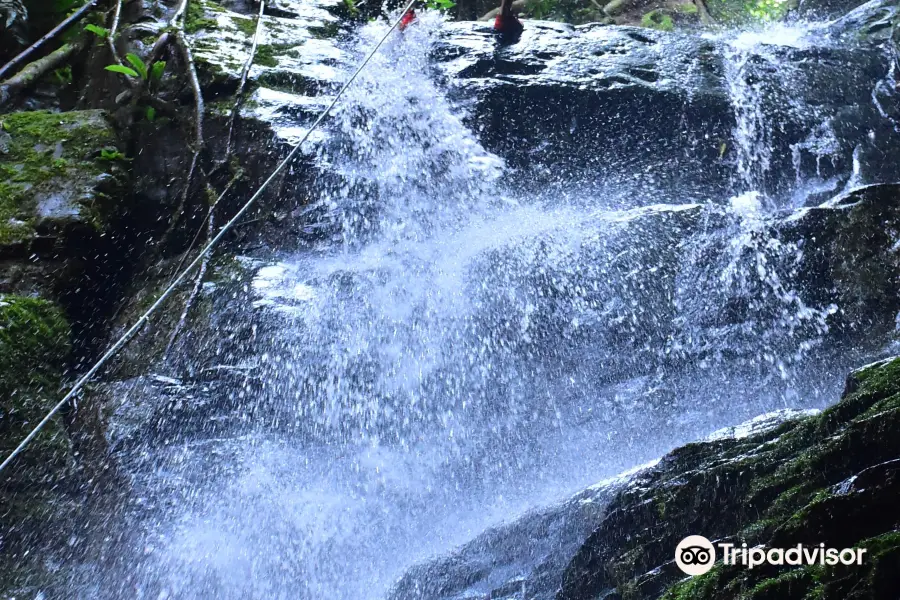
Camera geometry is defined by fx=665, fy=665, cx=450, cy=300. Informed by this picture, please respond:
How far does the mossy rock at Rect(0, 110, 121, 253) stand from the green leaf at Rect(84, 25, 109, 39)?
110 cm

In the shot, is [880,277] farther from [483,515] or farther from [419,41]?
[419,41]

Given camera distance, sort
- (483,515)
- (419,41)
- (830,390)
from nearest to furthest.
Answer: (830,390) → (483,515) → (419,41)

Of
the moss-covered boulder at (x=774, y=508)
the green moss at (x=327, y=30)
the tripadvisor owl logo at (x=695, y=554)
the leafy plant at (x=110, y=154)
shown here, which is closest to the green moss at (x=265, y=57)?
the green moss at (x=327, y=30)

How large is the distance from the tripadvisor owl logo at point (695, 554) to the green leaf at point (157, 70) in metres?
6.30

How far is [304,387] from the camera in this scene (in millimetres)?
5484

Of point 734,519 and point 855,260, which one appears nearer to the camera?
point 734,519

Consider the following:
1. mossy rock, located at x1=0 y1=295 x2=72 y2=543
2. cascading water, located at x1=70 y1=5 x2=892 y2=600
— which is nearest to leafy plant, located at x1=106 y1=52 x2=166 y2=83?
cascading water, located at x1=70 y1=5 x2=892 y2=600

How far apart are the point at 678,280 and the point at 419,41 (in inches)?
176

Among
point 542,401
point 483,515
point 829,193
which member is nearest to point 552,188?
point 542,401

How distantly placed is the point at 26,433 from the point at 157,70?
3.76 metres

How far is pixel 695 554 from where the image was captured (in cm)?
286

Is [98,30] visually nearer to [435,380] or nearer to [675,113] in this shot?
[435,380]

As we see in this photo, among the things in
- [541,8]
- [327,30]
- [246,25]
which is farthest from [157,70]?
[541,8]

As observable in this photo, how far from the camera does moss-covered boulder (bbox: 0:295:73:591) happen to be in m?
4.38
